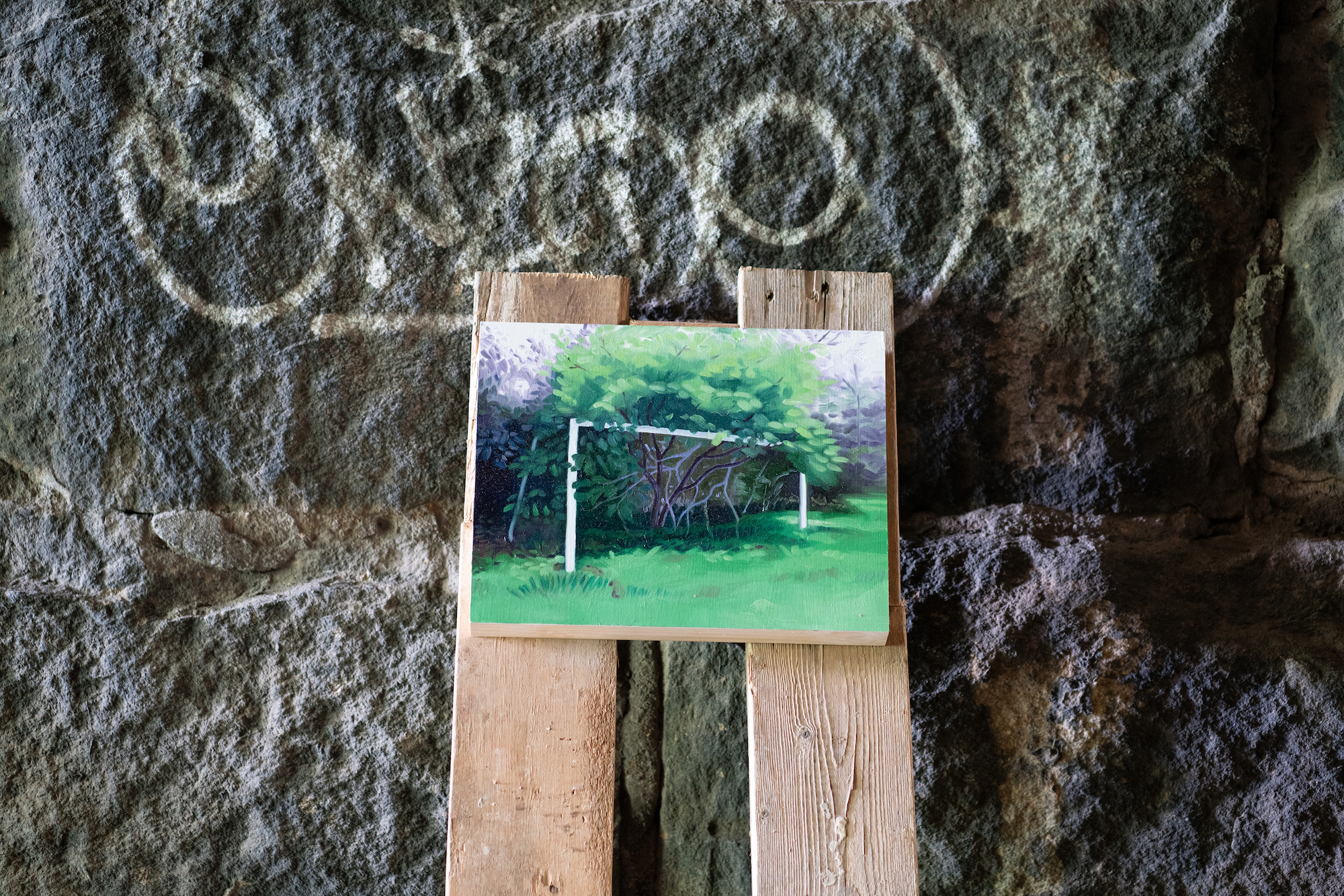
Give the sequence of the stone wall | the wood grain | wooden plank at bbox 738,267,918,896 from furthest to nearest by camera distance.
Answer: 1. the stone wall
2. the wood grain
3. wooden plank at bbox 738,267,918,896

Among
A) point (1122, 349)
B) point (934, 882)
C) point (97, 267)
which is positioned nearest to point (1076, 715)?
point (934, 882)

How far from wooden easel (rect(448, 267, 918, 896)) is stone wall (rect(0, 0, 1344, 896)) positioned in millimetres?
398

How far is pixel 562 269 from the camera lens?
1.68 m

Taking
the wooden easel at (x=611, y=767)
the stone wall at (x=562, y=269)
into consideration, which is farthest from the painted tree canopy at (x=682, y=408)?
the stone wall at (x=562, y=269)

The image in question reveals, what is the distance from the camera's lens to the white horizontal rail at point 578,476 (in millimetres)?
1217

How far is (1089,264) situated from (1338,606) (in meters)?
0.62

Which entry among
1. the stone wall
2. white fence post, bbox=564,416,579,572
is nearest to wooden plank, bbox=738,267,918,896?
white fence post, bbox=564,416,579,572

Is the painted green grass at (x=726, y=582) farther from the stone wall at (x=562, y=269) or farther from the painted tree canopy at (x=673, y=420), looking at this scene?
the stone wall at (x=562, y=269)

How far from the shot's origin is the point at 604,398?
4.13 ft

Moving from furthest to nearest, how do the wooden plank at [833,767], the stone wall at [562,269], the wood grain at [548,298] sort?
the stone wall at [562,269] → the wood grain at [548,298] → the wooden plank at [833,767]

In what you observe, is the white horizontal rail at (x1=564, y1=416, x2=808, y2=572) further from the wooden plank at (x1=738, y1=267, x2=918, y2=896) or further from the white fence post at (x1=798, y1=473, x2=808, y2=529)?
→ the wooden plank at (x1=738, y1=267, x2=918, y2=896)

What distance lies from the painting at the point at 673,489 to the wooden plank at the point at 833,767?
43 mm

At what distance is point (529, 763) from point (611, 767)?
0.09 metres

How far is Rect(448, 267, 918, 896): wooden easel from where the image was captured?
3.94ft
